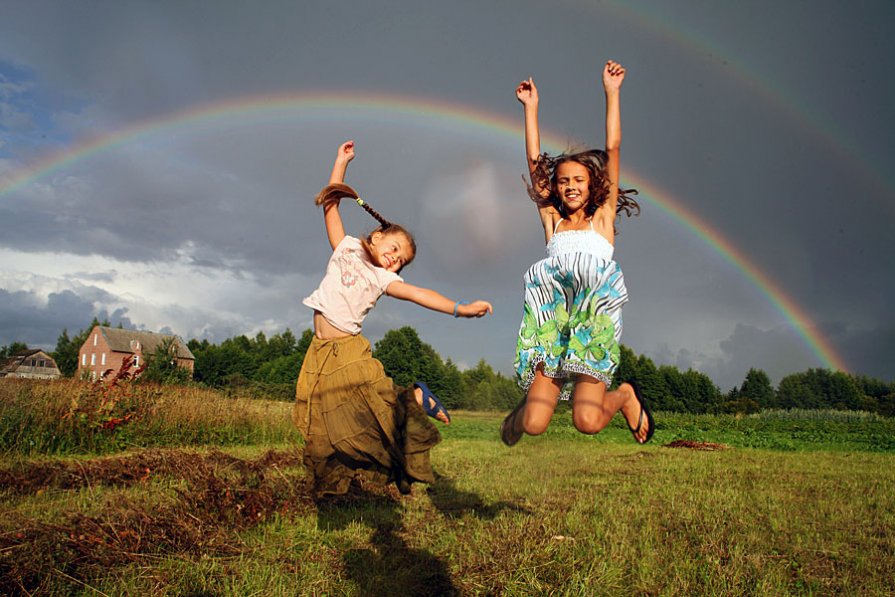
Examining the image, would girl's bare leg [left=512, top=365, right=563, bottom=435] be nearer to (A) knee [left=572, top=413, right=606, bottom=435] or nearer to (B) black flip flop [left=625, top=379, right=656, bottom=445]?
(A) knee [left=572, top=413, right=606, bottom=435]

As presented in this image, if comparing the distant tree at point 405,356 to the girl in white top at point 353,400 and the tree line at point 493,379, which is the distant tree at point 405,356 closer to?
the tree line at point 493,379

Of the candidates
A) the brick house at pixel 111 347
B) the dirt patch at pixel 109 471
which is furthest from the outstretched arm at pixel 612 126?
the brick house at pixel 111 347

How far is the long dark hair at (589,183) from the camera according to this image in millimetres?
5082

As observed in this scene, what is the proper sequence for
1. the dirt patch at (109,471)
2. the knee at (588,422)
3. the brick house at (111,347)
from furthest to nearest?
the brick house at (111,347) → the dirt patch at (109,471) → the knee at (588,422)

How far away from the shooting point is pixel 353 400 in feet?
14.4

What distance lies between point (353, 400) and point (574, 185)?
252 centimetres

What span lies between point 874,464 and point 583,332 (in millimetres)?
10805

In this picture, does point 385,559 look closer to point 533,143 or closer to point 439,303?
point 439,303

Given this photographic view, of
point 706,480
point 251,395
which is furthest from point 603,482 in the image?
point 251,395

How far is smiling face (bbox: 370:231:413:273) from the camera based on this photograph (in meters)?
4.63

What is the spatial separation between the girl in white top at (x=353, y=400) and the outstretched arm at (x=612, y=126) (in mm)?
1950

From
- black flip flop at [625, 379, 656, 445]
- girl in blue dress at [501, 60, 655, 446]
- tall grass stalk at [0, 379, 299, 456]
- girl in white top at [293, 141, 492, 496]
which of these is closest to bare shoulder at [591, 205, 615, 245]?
girl in blue dress at [501, 60, 655, 446]

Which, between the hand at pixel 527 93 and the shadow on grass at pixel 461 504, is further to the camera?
the shadow on grass at pixel 461 504

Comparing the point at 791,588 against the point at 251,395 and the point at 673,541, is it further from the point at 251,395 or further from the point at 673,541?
the point at 251,395
